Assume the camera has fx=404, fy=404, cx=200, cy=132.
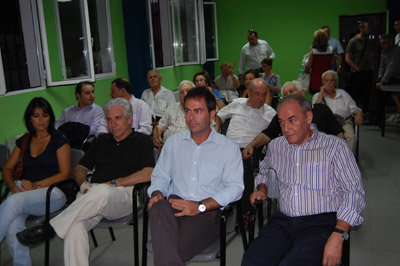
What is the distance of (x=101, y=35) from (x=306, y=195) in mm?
4587

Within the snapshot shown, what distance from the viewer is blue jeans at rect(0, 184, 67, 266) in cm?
265

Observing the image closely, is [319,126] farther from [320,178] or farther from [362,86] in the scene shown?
[362,86]

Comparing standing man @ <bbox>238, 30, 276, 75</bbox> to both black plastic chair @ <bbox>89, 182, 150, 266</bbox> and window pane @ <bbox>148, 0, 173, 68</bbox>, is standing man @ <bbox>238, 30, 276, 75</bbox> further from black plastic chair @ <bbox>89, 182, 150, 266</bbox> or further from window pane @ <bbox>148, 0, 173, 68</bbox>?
black plastic chair @ <bbox>89, 182, 150, 266</bbox>

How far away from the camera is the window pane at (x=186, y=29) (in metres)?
8.17

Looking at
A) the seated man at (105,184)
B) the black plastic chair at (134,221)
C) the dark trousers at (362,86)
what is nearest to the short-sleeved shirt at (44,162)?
the seated man at (105,184)

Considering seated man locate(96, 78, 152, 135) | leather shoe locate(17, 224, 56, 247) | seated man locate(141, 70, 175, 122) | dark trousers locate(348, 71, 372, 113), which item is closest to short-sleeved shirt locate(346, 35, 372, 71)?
dark trousers locate(348, 71, 372, 113)

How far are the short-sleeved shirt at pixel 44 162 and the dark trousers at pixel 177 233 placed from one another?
116 centimetres

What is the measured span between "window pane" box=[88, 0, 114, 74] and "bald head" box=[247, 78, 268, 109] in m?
2.74

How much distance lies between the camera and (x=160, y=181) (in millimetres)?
2443

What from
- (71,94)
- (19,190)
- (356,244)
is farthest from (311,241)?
(71,94)

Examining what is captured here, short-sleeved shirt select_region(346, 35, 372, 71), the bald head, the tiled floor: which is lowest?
the tiled floor

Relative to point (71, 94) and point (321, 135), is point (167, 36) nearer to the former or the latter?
point (71, 94)

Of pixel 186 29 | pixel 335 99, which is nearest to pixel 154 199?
pixel 335 99

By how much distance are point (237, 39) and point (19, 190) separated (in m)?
7.94
